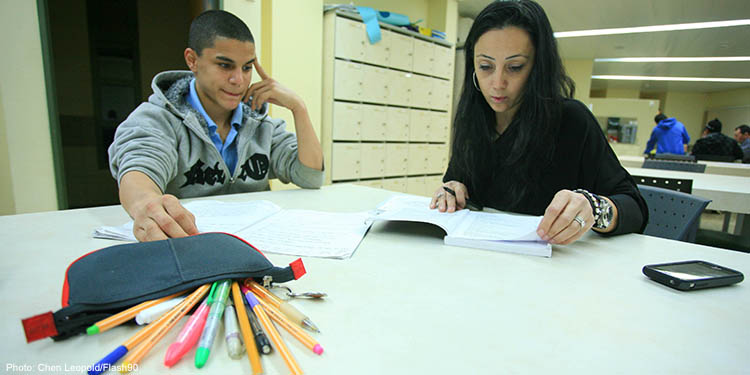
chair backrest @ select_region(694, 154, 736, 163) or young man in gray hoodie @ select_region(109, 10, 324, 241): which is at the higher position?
young man in gray hoodie @ select_region(109, 10, 324, 241)

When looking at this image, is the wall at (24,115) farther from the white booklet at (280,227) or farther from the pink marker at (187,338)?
the pink marker at (187,338)

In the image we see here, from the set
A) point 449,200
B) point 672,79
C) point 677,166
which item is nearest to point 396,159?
point 677,166

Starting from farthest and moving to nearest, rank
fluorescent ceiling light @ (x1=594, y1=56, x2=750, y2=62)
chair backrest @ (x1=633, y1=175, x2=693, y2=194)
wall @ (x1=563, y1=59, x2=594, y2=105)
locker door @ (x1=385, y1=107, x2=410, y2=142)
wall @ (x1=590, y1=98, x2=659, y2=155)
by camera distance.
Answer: wall @ (x1=590, y1=98, x2=659, y2=155), wall @ (x1=563, y1=59, x2=594, y2=105), fluorescent ceiling light @ (x1=594, y1=56, x2=750, y2=62), locker door @ (x1=385, y1=107, x2=410, y2=142), chair backrest @ (x1=633, y1=175, x2=693, y2=194)

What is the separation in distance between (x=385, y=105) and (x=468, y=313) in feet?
11.6

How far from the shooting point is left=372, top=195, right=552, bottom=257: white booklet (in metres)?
0.67

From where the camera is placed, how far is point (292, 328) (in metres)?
0.36

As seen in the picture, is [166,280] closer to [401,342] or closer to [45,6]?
[401,342]

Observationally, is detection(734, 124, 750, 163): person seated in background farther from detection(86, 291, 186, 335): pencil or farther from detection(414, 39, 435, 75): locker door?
detection(86, 291, 186, 335): pencil

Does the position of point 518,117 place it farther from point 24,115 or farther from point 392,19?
point 392,19

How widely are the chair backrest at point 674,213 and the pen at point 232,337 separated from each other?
121 centimetres

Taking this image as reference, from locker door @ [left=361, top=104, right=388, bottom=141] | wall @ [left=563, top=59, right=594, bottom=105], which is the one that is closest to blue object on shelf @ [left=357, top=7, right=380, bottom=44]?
locker door @ [left=361, top=104, right=388, bottom=141]

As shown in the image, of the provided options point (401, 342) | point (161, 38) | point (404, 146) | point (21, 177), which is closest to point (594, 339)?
point (401, 342)

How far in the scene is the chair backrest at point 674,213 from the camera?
1.03 metres

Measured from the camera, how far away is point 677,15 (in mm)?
5074
